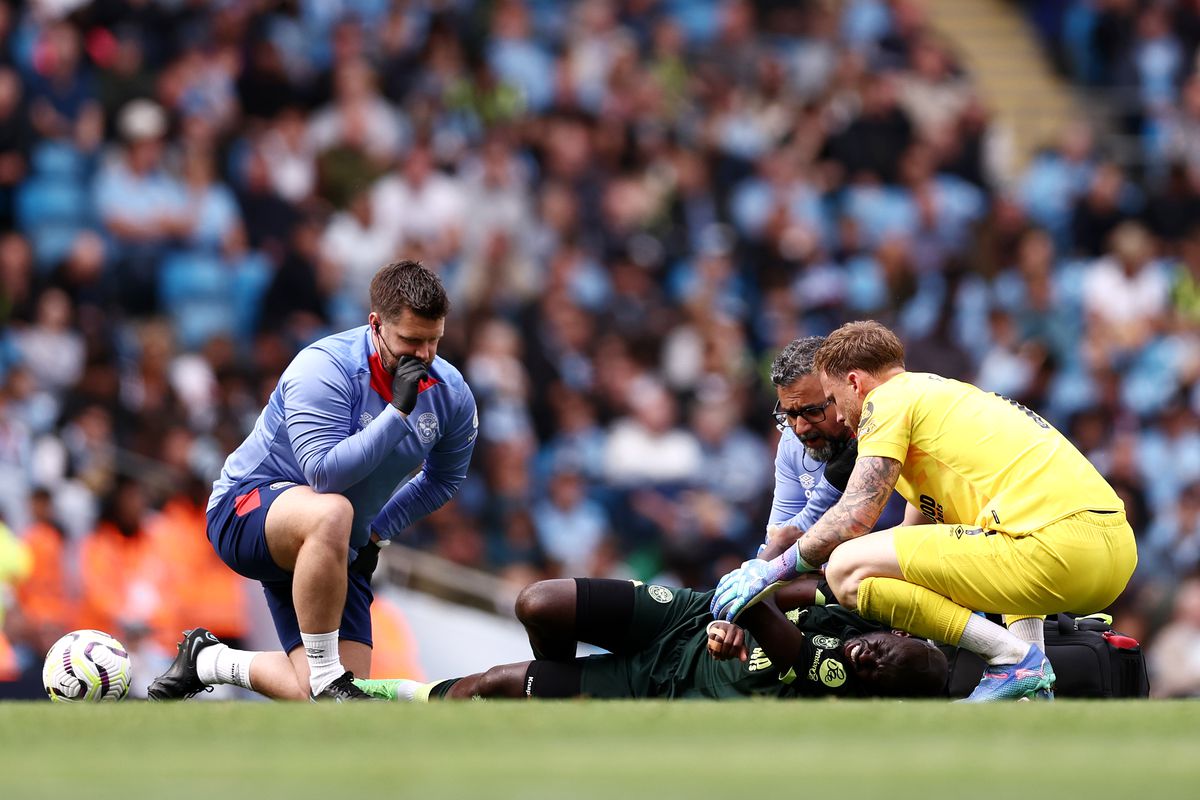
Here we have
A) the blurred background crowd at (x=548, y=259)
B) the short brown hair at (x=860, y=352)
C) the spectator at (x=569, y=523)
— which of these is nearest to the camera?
the short brown hair at (x=860, y=352)

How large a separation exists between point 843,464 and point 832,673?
89 cm

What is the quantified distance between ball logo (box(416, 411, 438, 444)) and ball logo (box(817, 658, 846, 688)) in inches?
73.6

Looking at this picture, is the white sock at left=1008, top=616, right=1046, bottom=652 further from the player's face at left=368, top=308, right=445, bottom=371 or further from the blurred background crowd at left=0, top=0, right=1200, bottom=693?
the blurred background crowd at left=0, top=0, right=1200, bottom=693

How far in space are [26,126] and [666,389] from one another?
5214 mm

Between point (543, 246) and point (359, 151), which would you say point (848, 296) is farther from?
point (359, 151)

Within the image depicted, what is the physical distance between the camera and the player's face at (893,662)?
267 inches

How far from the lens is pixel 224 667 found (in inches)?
298

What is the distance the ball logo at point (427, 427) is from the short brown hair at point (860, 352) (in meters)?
1.65

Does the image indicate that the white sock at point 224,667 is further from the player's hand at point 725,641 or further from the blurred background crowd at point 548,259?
the blurred background crowd at point 548,259

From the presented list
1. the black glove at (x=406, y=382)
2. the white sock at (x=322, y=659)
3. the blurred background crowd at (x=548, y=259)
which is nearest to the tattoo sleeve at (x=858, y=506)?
the black glove at (x=406, y=382)

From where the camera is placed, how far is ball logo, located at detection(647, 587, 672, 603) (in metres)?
7.29

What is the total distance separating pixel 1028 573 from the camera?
659 centimetres

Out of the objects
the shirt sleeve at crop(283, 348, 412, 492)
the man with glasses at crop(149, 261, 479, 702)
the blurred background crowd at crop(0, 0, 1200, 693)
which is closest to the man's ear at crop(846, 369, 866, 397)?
the man with glasses at crop(149, 261, 479, 702)

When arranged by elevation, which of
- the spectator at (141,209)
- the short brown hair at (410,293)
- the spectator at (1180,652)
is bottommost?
the spectator at (1180,652)
